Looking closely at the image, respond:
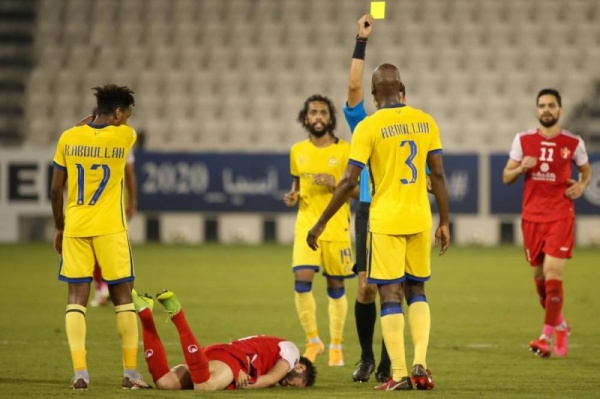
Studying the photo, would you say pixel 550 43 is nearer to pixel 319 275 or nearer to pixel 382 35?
pixel 382 35

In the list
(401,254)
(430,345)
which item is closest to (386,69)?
(401,254)

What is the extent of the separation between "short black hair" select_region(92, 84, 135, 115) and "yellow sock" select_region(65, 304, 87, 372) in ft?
4.31

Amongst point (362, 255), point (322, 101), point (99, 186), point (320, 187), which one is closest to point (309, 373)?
point (362, 255)

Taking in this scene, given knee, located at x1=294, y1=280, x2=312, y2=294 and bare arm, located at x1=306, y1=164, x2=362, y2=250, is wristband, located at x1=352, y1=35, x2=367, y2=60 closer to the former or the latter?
bare arm, located at x1=306, y1=164, x2=362, y2=250

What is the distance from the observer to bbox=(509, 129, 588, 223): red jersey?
10406mm

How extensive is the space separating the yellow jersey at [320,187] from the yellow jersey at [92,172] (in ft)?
8.30

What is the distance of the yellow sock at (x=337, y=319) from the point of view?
31.9 feet

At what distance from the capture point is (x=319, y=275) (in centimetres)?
1805

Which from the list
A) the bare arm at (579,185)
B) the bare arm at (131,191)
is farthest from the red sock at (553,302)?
the bare arm at (131,191)

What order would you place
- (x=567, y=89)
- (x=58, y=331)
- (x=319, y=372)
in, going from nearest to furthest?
1. (x=319, y=372)
2. (x=58, y=331)
3. (x=567, y=89)

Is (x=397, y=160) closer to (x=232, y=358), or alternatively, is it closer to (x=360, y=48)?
(x=360, y=48)

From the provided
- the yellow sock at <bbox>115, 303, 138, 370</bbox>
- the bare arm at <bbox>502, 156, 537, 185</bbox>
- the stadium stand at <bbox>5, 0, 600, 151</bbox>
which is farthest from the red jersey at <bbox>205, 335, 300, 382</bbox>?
the stadium stand at <bbox>5, 0, 600, 151</bbox>

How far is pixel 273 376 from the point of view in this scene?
8.00 meters

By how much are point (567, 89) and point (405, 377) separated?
18.8 m
